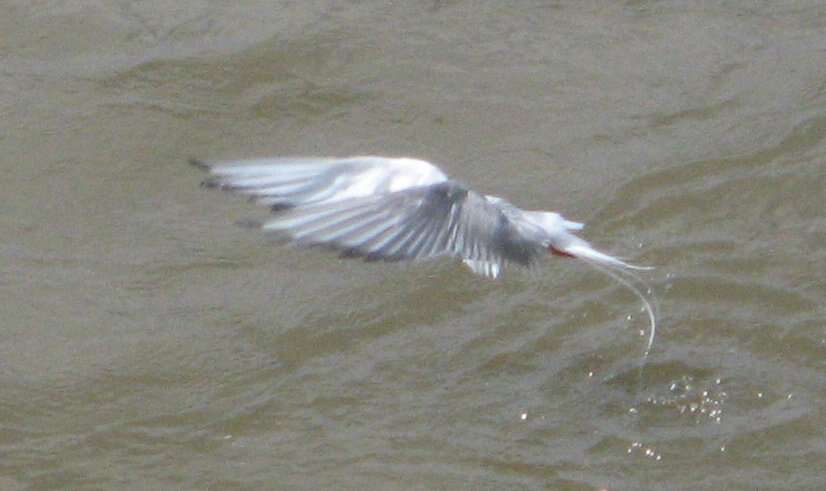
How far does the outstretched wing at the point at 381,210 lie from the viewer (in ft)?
14.2

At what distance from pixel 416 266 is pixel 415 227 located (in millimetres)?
1380

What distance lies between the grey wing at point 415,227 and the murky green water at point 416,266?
658 millimetres

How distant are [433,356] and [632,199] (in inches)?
45.0

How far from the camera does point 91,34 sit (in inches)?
278

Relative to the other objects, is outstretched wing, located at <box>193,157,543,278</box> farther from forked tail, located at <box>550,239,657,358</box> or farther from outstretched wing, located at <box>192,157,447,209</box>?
forked tail, located at <box>550,239,657,358</box>

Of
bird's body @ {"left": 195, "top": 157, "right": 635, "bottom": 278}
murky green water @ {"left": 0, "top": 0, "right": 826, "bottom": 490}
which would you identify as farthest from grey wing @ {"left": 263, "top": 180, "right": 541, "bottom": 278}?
murky green water @ {"left": 0, "top": 0, "right": 826, "bottom": 490}

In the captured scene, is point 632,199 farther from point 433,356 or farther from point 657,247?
point 433,356

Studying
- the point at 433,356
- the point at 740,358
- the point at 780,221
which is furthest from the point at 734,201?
the point at 433,356

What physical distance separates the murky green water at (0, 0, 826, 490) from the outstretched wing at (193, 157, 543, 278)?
0.66 m

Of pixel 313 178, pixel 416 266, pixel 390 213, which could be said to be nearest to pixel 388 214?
pixel 390 213

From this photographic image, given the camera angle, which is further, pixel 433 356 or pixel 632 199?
pixel 632 199

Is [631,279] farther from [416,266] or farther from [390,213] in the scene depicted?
[390,213]

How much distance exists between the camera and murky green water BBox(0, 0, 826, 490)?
4.99m

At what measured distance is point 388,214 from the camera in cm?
454
